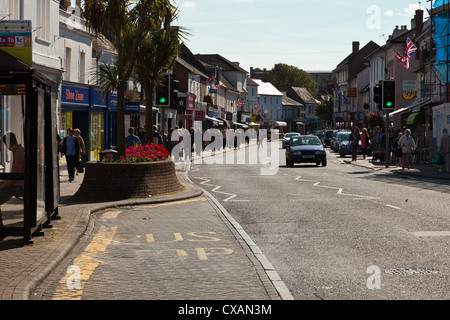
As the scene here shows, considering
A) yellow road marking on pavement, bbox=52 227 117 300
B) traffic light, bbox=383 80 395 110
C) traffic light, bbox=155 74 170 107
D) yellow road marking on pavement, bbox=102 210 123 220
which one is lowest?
yellow road marking on pavement, bbox=52 227 117 300

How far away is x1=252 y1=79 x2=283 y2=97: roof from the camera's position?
145050 mm

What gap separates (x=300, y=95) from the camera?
160750 millimetres

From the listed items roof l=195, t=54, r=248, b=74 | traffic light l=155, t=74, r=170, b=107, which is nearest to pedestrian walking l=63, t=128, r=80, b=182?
traffic light l=155, t=74, r=170, b=107

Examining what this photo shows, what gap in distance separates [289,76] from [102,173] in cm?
14842

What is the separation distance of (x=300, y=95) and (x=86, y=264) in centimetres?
15429

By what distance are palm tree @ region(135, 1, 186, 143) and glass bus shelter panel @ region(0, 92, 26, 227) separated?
37.8ft

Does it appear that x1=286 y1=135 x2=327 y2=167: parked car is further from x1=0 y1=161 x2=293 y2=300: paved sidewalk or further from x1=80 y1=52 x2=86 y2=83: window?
x1=0 y1=161 x2=293 y2=300: paved sidewalk

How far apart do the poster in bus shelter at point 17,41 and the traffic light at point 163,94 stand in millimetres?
9282

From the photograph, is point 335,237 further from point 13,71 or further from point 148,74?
point 148,74

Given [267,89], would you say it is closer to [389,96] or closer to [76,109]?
[76,109]

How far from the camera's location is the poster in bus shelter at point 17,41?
969 cm

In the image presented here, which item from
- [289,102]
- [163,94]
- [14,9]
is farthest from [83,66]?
[289,102]

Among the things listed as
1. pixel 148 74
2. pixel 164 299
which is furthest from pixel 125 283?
pixel 148 74

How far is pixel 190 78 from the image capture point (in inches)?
2849
